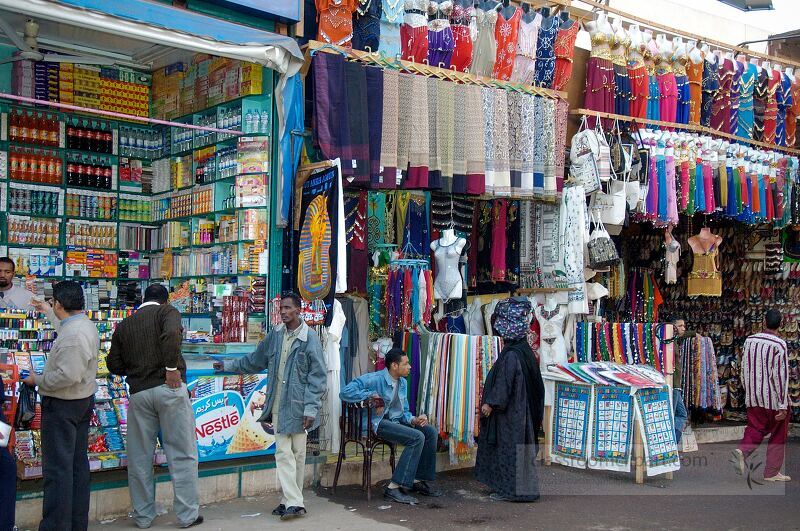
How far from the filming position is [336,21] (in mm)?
8891

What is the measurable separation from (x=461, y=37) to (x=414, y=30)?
1.92 feet

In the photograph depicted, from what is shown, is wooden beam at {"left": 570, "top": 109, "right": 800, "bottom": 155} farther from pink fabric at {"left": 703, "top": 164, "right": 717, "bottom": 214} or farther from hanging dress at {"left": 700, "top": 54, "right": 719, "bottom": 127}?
pink fabric at {"left": 703, "top": 164, "right": 717, "bottom": 214}

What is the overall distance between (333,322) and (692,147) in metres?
5.54

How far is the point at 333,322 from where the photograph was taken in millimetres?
8562

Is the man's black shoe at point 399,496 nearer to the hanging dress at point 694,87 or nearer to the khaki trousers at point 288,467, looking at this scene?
the khaki trousers at point 288,467

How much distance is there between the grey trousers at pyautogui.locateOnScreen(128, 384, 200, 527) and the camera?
6.56 metres

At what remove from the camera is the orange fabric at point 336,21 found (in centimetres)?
883

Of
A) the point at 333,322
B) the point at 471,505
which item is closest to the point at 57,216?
the point at 333,322

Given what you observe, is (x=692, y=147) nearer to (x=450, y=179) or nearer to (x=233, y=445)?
(x=450, y=179)

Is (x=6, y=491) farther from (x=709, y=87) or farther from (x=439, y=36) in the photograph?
(x=709, y=87)

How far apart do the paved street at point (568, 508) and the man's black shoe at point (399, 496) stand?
7 centimetres

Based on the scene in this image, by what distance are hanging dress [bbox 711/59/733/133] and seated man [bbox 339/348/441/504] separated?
646 cm

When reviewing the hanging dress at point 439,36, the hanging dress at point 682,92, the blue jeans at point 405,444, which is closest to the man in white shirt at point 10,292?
the blue jeans at point 405,444

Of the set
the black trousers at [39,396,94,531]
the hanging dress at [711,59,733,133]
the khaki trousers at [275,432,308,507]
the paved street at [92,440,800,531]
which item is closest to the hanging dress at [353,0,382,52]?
the khaki trousers at [275,432,308,507]
